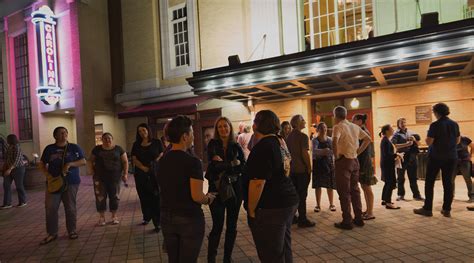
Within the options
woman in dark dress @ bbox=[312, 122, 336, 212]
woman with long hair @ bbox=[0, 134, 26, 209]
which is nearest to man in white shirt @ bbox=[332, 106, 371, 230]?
woman in dark dress @ bbox=[312, 122, 336, 212]

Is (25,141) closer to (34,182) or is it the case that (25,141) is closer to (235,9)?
(34,182)

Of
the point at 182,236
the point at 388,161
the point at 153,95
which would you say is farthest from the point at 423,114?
the point at 153,95

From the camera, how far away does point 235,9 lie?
1328 cm

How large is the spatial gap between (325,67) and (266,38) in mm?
4669

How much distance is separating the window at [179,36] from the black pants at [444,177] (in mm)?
11470

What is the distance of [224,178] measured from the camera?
11.5 ft

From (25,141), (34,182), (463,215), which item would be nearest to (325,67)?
(463,215)

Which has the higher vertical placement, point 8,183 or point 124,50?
point 124,50

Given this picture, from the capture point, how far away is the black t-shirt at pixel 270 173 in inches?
103

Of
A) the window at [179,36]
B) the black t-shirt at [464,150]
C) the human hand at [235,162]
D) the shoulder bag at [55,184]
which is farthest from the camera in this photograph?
the window at [179,36]

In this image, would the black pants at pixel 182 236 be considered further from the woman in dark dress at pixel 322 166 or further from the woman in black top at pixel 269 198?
the woman in dark dress at pixel 322 166

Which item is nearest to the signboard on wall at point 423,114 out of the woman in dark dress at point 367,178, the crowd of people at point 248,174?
the crowd of people at point 248,174

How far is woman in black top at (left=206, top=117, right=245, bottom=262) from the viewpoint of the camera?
3.66 metres

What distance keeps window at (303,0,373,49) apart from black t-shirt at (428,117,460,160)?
6.76 meters
